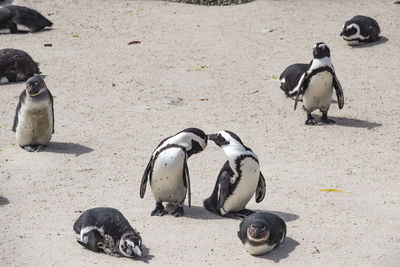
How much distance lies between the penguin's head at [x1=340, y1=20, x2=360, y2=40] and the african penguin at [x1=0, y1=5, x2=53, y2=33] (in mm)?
4631

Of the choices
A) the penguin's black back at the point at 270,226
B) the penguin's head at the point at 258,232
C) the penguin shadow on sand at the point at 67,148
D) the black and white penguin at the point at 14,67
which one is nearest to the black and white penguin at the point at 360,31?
the black and white penguin at the point at 14,67

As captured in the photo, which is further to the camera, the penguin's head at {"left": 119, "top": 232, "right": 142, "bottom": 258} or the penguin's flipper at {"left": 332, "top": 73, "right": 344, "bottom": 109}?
the penguin's flipper at {"left": 332, "top": 73, "right": 344, "bottom": 109}

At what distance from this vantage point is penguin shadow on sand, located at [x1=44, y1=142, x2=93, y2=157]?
775 centimetres

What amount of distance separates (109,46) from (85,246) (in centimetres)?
635

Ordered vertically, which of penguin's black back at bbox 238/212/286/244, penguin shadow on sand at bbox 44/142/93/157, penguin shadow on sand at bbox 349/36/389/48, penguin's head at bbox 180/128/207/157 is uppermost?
penguin's head at bbox 180/128/207/157

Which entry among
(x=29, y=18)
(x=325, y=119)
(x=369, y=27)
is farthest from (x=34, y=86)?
(x=369, y=27)

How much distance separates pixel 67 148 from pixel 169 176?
6.70ft

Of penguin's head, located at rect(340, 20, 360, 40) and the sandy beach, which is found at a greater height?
penguin's head, located at rect(340, 20, 360, 40)

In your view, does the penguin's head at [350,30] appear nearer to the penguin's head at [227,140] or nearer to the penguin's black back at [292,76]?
the penguin's black back at [292,76]

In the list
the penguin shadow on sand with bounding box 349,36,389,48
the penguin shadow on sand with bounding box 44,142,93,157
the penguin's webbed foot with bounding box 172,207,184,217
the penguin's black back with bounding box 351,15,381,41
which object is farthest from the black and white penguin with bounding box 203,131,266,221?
the penguin shadow on sand with bounding box 349,36,389,48

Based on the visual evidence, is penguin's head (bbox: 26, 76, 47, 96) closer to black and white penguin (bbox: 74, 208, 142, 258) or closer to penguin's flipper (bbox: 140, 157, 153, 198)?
penguin's flipper (bbox: 140, 157, 153, 198)

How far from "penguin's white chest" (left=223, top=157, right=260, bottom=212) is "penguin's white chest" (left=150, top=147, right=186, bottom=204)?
41 cm

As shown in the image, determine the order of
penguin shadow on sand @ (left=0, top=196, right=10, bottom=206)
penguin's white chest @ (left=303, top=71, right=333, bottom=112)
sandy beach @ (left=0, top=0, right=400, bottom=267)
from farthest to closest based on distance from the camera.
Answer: penguin's white chest @ (left=303, top=71, right=333, bottom=112) → penguin shadow on sand @ (left=0, top=196, right=10, bottom=206) → sandy beach @ (left=0, top=0, right=400, bottom=267)

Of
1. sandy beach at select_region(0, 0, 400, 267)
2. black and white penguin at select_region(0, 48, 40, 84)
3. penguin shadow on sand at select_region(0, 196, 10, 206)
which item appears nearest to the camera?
sandy beach at select_region(0, 0, 400, 267)
